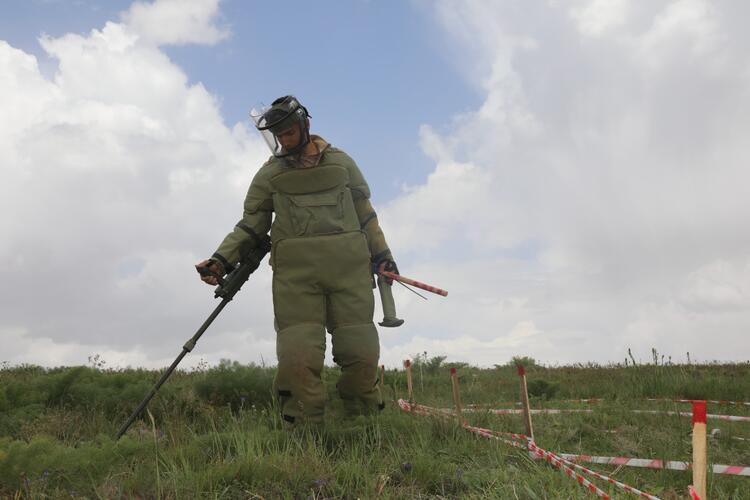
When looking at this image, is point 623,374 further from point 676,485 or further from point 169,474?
point 169,474

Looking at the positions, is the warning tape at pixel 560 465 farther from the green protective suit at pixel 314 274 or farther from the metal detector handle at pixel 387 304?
the metal detector handle at pixel 387 304

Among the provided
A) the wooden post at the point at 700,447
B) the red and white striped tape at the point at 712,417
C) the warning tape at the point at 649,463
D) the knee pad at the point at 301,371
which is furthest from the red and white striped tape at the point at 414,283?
the wooden post at the point at 700,447

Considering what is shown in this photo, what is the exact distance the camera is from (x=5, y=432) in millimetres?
5594

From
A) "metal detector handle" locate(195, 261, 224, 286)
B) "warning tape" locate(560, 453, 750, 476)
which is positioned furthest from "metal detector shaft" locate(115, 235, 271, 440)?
"warning tape" locate(560, 453, 750, 476)

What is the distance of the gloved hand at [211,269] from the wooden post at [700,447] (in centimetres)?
387

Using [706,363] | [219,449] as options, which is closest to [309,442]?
[219,449]

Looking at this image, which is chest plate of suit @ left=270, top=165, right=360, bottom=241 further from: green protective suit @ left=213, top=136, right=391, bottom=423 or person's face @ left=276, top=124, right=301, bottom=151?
person's face @ left=276, top=124, right=301, bottom=151

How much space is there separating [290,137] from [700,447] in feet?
12.6

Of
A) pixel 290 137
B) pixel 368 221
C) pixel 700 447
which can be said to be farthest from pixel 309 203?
pixel 700 447

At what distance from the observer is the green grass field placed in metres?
3.42

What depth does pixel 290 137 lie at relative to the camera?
210 inches

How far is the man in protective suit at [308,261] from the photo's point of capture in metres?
5.09

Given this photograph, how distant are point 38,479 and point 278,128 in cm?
294

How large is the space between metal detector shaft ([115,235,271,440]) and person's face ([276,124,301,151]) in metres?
0.81
